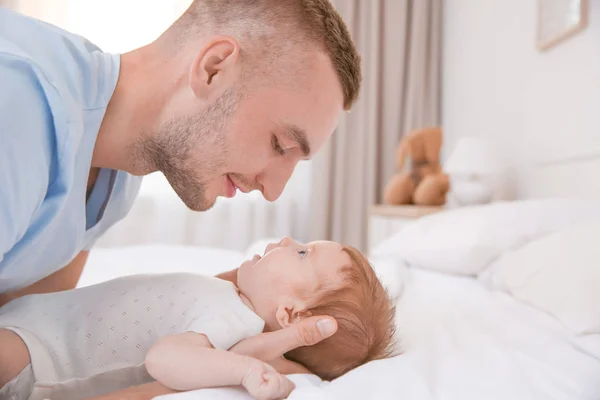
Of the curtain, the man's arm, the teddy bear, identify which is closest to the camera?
the man's arm

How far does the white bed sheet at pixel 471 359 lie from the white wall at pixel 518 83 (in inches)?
43.2

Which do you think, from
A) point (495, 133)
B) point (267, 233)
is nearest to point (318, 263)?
point (495, 133)

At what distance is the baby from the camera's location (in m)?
0.90

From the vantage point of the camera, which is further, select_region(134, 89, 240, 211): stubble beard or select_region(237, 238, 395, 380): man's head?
select_region(134, 89, 240, 211): stubble beard

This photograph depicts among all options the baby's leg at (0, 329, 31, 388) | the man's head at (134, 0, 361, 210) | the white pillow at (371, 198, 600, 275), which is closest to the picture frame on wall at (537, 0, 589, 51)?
the white pillow at (371, 198, 600, 275)

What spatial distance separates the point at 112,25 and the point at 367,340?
3549 millimetres

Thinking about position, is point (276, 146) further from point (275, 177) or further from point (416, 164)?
point (416, 164)

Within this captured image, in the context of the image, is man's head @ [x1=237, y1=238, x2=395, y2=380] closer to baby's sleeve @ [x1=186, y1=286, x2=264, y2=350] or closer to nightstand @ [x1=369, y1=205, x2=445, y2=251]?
baby's sleeve @ [x1=186, y1=286, x2=264, y2=350]

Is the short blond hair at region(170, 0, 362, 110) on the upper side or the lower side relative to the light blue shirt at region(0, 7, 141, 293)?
upper

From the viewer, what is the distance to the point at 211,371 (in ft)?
2.71

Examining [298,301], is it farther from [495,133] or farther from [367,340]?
[495,133]

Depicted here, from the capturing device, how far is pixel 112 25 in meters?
3.88

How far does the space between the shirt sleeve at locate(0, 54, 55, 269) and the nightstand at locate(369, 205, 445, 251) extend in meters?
2.14

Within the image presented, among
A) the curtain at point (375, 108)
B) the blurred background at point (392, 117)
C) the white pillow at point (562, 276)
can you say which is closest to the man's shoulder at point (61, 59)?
the white pillow at point (562, 276)
